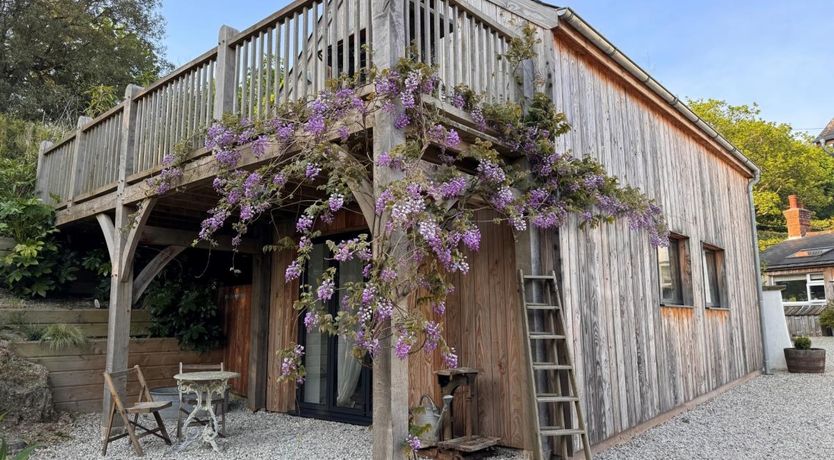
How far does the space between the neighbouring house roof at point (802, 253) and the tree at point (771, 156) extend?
4.89m

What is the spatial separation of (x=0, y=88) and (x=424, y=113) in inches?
595

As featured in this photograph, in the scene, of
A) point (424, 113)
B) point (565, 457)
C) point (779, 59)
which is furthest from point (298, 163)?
point (779, 59)

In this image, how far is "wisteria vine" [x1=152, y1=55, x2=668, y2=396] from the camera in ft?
9.77

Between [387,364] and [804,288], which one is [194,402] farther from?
[804,288]

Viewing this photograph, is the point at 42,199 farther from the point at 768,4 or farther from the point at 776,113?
the point at 776,113

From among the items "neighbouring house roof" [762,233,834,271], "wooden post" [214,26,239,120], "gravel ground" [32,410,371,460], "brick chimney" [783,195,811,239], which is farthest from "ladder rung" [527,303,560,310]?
"brick chimney" [783,195,811,239]

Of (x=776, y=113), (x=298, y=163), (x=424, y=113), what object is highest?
(x=776, y=113)

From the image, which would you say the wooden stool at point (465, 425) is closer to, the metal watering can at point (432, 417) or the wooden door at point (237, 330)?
the metal watering can at point (432, 417)

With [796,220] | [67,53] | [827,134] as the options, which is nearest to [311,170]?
[67,53]

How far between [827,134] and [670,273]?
36732 millimetres

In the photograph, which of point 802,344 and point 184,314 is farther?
point 802,344

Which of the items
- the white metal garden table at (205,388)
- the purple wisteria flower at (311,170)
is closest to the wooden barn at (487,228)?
the purple wisteria flower at (311,170)

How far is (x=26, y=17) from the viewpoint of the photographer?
14.4m

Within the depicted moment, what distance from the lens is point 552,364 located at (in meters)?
4.14
